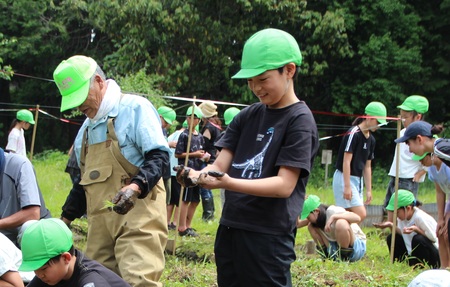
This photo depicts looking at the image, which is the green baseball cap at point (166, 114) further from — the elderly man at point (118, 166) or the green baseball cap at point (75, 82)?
the green baseball cap at point (75, 82)

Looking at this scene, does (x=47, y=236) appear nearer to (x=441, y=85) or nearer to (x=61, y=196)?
(x=61, y=196)

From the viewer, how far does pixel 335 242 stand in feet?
23.6

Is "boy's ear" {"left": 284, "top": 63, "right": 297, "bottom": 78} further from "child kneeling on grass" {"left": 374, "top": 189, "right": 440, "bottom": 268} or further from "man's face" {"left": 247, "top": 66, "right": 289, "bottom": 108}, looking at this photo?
"child kneeling on grass" {"left": 374, "top": 189, "right": 440, "bottom": 268}

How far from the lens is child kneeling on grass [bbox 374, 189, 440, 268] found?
7.17 m

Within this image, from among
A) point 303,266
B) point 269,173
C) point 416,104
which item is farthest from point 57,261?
point 416,104

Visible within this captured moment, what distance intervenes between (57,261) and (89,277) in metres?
0.19

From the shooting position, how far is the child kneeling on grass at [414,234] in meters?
7.17

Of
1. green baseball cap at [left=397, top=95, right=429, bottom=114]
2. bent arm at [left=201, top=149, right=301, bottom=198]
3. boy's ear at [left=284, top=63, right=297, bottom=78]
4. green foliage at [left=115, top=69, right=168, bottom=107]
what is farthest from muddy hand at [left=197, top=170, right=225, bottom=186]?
green foliage at [left=115, top=69, right=168, bottom=107]

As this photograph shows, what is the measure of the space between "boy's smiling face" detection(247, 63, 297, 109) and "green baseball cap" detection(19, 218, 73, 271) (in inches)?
48.4

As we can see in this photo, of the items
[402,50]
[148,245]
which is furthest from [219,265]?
[402,50]

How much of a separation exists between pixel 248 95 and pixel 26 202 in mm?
13915

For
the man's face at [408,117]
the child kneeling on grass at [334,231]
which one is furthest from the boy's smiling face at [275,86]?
the man's face at [408,117]

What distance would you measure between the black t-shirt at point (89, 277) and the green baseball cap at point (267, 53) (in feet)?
3.94

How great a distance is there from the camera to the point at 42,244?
3.37m
